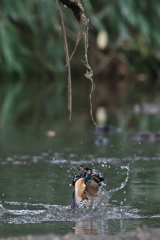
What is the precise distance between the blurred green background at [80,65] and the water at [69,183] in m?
1.61

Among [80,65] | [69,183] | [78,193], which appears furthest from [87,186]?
[80,65]

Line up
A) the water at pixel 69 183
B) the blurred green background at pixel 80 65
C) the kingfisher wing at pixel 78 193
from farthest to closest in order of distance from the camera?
1. the blurred green background at pixel 80 65
2. the kingfisher wing at pixel 78 193
3. the water at pixel 69 183

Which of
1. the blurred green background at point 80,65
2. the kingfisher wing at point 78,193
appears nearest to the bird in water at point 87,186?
the kingfisher wing at point 78,193

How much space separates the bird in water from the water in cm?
6

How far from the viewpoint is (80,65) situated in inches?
921

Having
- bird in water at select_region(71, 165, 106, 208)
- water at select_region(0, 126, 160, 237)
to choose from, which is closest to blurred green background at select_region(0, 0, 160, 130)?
water at select_region(0, 126, 160, 237)

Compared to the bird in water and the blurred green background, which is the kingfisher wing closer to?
the bird in water

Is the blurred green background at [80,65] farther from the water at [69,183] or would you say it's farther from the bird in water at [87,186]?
the bird in water at [87,186]

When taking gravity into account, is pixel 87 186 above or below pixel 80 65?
below

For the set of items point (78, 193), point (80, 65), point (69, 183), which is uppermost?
point (80, 65)

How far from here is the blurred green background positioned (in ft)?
37.3

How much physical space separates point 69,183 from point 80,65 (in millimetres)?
18319

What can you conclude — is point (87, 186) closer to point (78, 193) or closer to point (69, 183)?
point (78, 193)

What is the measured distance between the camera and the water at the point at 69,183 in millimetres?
3869
